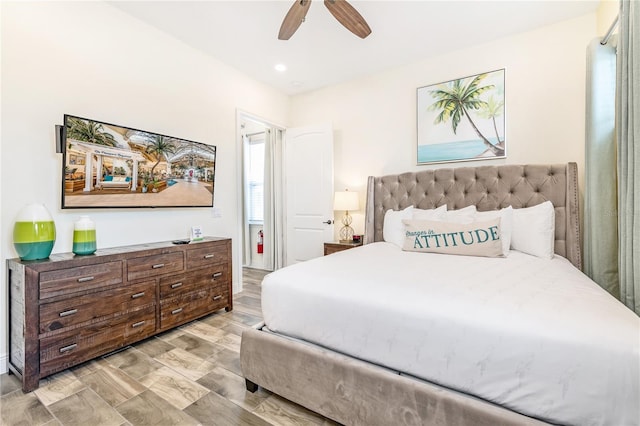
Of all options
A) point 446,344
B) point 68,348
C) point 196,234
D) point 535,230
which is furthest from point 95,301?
point 535,230

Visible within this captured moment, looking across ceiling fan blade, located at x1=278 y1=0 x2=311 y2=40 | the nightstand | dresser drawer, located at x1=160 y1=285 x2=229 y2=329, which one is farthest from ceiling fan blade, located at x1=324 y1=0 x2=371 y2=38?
dresser drawer, located at x1=160 y1=285 x2=229 y2=329

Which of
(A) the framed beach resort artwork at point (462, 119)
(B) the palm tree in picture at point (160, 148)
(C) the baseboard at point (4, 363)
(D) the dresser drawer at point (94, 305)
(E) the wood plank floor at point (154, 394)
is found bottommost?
(E) the wood plank floor at point (154, 394)

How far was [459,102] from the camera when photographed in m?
3.17

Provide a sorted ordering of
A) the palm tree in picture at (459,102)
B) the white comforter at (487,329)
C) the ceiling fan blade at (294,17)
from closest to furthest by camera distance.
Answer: the white comforter at (487,329)
the ceiling fan blade at (294,17)
the palm tree in picture at (459,102)

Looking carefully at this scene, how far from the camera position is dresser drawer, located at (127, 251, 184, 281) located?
88.3 inches

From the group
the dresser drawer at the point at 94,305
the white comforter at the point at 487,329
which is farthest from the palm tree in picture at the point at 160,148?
the white comforter at the point at 487,329

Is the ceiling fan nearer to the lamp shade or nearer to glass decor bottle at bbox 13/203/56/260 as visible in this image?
the lamp shade

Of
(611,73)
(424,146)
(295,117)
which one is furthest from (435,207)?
(295,117)

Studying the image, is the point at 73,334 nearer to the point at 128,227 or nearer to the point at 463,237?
the point at 128,227

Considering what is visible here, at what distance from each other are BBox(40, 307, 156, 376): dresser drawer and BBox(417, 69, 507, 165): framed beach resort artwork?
3199 mm

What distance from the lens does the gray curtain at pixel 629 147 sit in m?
1.55

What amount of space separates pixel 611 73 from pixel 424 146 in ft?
5.16

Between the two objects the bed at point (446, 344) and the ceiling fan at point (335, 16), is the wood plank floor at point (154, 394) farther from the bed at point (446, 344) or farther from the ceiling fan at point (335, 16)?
the ceiling fan at point (335, 16)

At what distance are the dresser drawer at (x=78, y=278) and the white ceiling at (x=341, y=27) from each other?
2.20m
